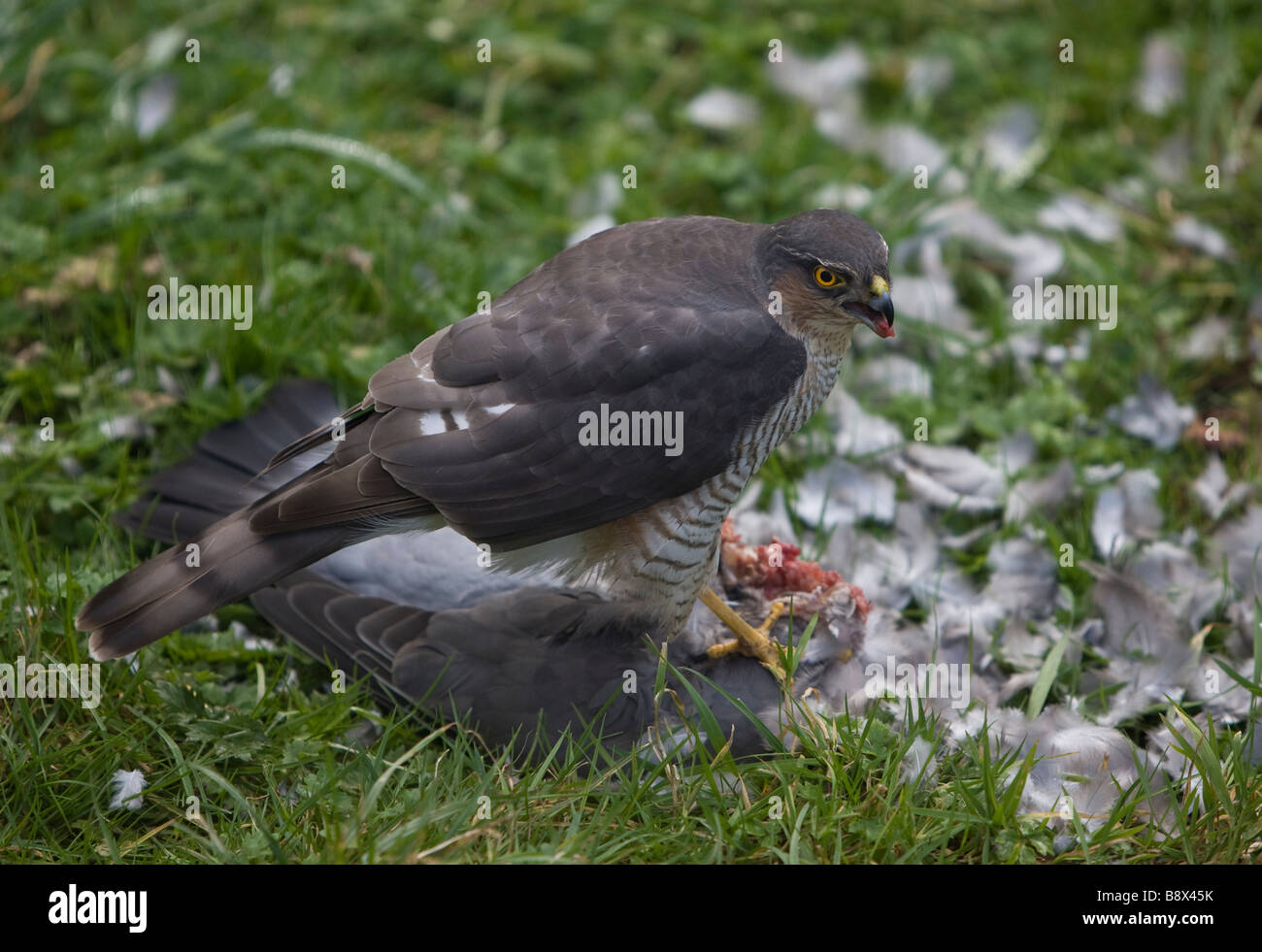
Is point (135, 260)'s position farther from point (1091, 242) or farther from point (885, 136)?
point (1091, 242)

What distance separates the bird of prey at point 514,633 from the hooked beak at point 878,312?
0.87 metres

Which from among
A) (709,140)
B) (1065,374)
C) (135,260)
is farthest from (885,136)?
(135,260)

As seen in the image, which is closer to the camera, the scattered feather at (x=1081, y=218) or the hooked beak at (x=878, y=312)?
the hooked beak at (x=878, y=312)

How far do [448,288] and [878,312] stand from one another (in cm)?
219

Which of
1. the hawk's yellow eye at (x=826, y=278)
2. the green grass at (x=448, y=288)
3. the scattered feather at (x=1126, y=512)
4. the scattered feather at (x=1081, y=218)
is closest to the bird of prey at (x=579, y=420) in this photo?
the hawk's yellow eye at (x=826, y=278)

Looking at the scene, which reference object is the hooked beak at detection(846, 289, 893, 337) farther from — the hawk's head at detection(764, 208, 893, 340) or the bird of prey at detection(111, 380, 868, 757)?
the bird of prey at detection(111, 380, 868, 757)

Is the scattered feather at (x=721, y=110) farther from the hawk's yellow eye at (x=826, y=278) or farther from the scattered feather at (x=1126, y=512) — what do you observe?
the hawk's yellow eye at (x=826, y=278)

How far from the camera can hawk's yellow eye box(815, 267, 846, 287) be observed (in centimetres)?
353

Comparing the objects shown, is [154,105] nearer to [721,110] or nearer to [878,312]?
[721,110]

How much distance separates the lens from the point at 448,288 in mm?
5188

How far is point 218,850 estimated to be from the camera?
10.7ft

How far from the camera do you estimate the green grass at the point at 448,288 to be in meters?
3.40
